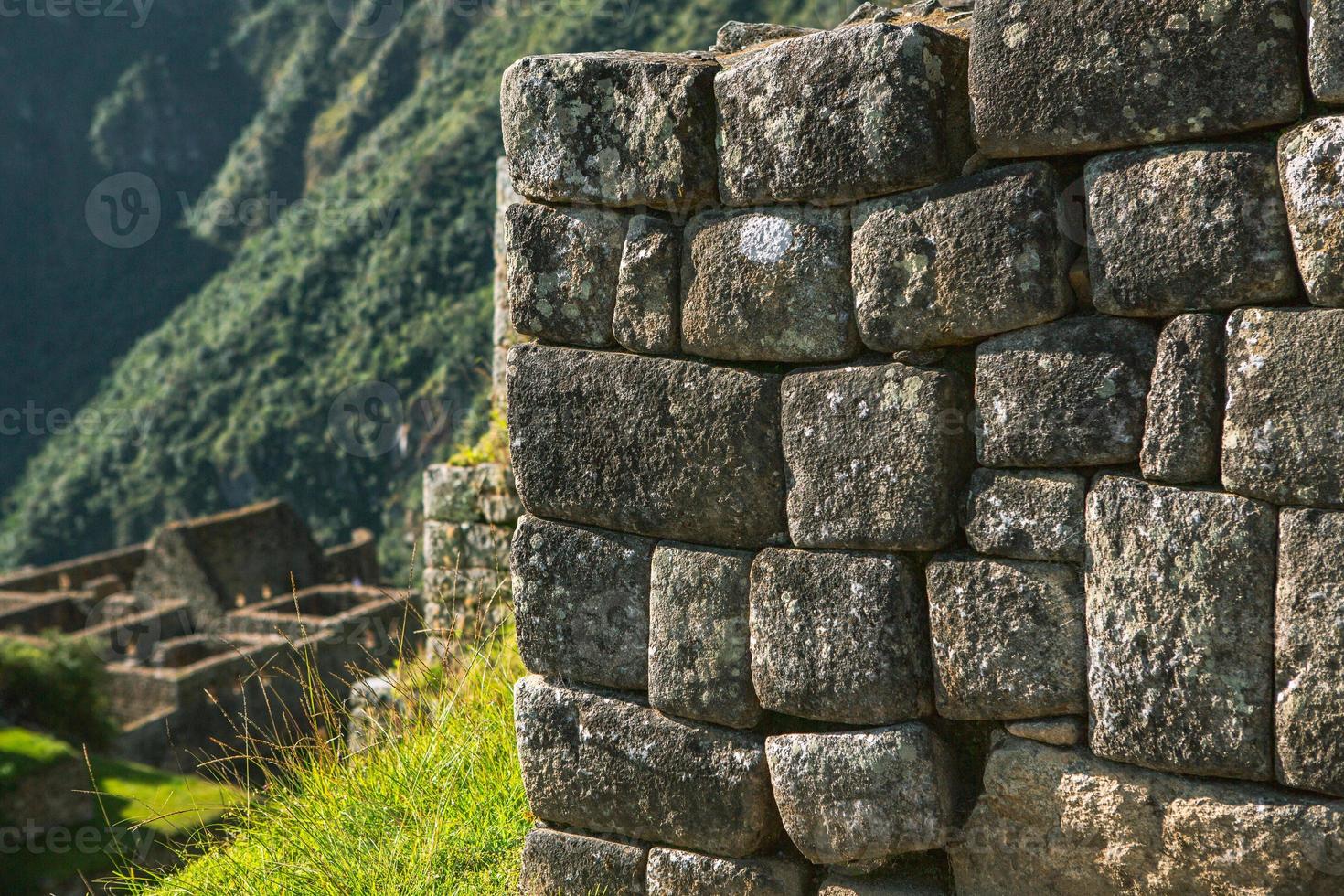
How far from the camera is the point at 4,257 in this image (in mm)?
52406

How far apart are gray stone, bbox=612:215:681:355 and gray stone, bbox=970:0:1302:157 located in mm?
738

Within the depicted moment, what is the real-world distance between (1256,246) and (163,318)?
4967cm

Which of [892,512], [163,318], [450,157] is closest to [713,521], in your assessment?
[892,512]

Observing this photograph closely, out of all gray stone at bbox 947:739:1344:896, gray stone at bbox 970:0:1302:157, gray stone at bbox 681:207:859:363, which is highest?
gray stone at bbox 970:0:1302:157

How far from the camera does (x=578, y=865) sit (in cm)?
299

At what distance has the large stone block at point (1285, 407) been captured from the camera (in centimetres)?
206

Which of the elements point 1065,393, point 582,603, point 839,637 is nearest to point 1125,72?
point 1065,393

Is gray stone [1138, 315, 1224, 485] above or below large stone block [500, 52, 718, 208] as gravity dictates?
below

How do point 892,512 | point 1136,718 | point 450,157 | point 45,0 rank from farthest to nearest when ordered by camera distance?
1. point 45,0
2. point 450,157
3. point 892,512
4. point 1136,718

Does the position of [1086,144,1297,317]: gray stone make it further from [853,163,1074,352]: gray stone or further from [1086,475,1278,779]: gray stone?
[1086,475,1278,779]: gray stone

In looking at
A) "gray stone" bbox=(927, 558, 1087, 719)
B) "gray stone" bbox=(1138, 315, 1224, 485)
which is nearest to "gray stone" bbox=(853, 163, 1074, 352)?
"gray stone" bbox=(1138, 315, 1224, 485)

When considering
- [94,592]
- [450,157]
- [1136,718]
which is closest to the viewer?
[1136,718]

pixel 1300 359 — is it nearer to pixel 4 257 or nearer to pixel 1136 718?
pixel 1136 718

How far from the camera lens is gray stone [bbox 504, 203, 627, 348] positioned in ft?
9.34
